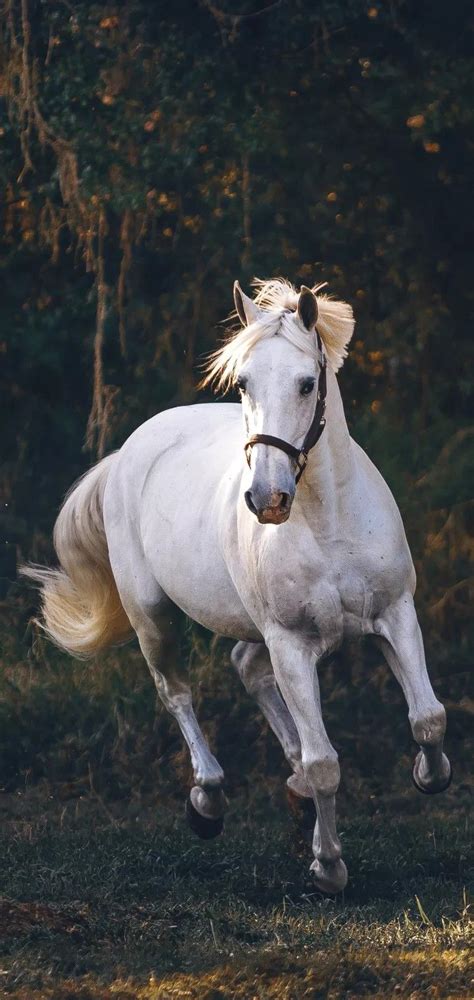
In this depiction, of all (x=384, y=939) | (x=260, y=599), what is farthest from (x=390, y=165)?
(x=384, y=939)

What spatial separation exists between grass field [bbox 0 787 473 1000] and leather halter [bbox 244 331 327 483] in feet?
4.83

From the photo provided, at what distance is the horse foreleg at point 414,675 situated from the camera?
219 inches

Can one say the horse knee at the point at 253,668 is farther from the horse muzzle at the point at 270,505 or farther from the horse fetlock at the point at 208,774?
the horse muzzle at the point at 270,505

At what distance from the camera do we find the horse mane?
17.5 feet

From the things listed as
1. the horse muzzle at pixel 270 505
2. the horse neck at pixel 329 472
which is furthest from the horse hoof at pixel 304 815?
the horse muzzle at pixel 270 505

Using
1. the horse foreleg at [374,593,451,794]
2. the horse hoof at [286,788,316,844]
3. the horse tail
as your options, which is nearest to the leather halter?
the horse foreleg at [374,593,451,794]

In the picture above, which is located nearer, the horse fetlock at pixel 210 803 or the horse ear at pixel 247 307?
the horse ear at pixel 247 307

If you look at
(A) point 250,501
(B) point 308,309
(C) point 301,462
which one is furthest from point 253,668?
(A) point 250,501

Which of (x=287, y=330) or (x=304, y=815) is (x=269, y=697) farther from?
(x=287, y=330)

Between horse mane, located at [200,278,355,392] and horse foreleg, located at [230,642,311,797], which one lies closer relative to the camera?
horse mane, located at [200,278,355,392]

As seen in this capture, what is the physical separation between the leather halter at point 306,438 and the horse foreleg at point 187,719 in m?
1.89

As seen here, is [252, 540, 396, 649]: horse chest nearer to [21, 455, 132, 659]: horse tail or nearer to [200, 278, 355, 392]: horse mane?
[200, 278, 355, 392]: horse mane

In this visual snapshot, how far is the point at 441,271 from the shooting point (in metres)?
9.11

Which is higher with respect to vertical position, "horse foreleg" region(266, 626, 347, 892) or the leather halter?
the leather halter
